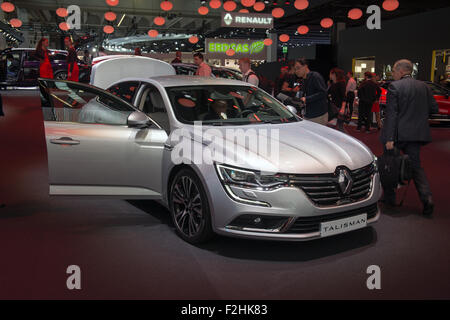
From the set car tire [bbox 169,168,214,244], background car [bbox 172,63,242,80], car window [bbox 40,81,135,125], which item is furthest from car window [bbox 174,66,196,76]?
car tire [bbox 169,168,214,244]

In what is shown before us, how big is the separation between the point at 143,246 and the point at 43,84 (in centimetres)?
179

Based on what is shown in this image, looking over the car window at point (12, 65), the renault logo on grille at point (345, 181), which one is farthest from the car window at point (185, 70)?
the renault logo on grille at point (345, 181)

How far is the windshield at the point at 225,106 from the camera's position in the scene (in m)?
4.42

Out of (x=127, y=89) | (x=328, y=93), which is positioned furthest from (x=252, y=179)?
(x=328, y=93)

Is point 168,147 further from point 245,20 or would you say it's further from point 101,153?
point 245,20

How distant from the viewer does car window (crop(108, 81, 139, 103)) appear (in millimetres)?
5133

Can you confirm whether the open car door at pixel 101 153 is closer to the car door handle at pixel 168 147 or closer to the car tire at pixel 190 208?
the car door handle at pixel 168 147

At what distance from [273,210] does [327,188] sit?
48cm

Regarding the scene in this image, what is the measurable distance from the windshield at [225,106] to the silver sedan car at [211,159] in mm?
12

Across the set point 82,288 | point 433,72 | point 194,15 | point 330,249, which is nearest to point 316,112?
point 330,249

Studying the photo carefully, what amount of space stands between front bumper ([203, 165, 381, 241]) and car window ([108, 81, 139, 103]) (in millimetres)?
1934

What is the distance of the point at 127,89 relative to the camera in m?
5.30
